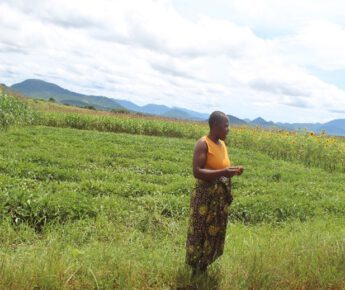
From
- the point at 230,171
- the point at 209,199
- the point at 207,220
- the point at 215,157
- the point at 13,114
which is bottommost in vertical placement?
the point at 207,220

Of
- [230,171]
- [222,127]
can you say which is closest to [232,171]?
[230,171]

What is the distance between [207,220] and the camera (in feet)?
14.5

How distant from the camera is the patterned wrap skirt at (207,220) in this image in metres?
4.41

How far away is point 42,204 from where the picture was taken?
6.92m

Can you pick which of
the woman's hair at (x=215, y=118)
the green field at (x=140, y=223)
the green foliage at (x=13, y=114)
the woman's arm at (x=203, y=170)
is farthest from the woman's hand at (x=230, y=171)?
the green foliage at (x=13, y=114)

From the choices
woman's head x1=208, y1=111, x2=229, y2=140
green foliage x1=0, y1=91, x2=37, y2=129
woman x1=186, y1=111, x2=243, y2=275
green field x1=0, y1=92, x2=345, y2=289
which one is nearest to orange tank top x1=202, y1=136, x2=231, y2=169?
woman x1=186, y1=111, x2=243, y2=275

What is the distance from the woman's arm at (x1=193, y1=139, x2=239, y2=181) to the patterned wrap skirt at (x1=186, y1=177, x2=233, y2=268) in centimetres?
13

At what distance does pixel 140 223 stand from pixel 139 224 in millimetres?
49

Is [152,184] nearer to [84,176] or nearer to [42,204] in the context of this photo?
[84,176]

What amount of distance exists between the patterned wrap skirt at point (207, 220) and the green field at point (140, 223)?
26cm

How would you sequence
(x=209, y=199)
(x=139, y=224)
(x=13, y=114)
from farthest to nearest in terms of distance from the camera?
(x=13, y=114) → (x=139, y=224) → (x=209, y=199)

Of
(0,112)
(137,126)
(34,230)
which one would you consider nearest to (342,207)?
(34,230)

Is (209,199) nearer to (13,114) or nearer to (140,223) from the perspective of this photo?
(140,223)

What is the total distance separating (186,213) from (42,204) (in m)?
2.66
